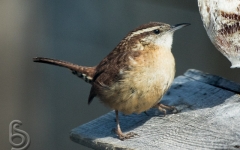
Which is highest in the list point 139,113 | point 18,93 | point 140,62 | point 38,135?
point 140,62

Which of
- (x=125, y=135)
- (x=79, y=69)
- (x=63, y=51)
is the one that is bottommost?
(x=63, y=51)

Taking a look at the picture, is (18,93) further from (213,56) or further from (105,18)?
(213,56)

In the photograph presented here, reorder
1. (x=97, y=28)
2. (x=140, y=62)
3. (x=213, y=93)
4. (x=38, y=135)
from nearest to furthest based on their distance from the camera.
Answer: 1. (x=140, y=62)
2. (x=213, y=93)
3. (x=38, y=135)
4. (x=97, y=28)

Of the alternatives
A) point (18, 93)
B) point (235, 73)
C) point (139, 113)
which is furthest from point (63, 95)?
point (139, 113)

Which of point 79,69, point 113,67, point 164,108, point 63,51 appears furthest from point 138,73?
point 63,51

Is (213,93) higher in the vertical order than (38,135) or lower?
higher

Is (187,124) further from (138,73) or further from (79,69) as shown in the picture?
(79,69)

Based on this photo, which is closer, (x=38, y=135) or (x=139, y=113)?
(x=139, y=113)
